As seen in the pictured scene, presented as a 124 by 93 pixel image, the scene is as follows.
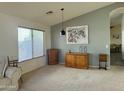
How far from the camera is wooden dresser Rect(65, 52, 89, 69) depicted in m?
6.84

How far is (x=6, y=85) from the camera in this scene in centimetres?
344

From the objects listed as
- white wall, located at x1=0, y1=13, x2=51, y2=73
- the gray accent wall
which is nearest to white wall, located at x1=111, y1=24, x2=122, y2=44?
the gray accent wall

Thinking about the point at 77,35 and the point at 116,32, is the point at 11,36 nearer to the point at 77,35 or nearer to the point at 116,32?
the point at 77,35

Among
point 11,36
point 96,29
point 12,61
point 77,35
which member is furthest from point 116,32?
point 12,61

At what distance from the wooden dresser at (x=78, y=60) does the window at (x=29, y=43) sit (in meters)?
1.49

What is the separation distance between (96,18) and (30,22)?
10.1 feet

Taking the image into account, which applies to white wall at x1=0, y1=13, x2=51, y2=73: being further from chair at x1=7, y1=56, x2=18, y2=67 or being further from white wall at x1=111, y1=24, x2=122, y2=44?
white wall at x1=111, y1=24, x2=122, y2=44

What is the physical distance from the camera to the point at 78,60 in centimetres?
694

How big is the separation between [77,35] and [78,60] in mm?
1353

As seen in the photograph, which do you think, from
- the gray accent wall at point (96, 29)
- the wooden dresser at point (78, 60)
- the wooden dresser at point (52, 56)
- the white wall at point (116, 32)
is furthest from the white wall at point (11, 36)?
the white wall at point (116, 32)

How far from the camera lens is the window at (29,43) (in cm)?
589

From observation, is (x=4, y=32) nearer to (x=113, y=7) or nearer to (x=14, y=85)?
(x=14, y=85)

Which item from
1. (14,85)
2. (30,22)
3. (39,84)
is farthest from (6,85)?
(30,22)

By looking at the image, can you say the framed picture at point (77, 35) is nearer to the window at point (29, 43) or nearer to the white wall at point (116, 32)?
the window at point (29, 43)
